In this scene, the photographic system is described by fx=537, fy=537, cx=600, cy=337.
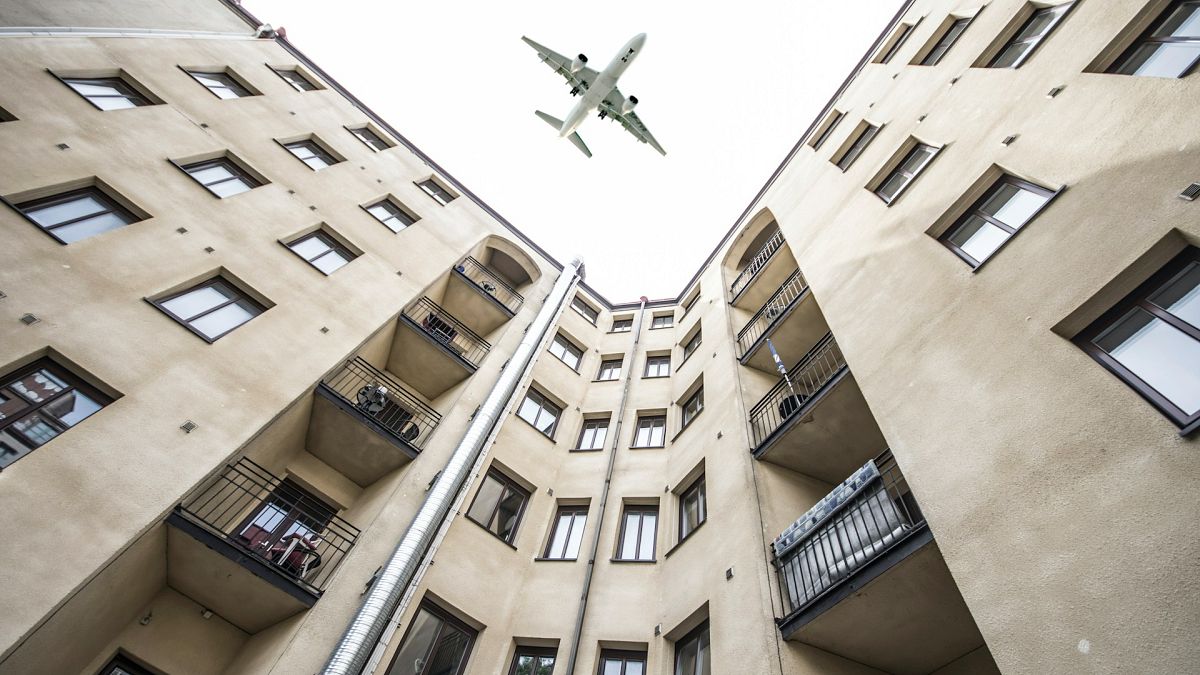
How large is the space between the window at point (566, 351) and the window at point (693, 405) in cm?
472

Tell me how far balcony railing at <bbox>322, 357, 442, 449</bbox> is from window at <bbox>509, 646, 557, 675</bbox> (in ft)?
16.3

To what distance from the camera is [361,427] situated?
11.5 metres

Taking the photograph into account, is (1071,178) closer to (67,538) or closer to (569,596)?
(569,596)

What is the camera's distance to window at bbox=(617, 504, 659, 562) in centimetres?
1282

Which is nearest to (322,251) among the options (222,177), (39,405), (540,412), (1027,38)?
(222,177)

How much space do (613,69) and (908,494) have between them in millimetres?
29478

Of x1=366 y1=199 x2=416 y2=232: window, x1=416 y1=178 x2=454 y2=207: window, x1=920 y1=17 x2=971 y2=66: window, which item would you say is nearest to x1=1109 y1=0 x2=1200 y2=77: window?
x1=920 y1=17 x2=971 y2=66: window

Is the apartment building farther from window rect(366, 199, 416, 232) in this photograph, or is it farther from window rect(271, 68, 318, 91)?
window rect(271, 68, 318, 91)

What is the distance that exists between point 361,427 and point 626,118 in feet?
95.7

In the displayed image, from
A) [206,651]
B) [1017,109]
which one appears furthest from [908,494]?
[206,651]

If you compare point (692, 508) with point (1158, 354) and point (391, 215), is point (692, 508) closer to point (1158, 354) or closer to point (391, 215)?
point (1158, 354)

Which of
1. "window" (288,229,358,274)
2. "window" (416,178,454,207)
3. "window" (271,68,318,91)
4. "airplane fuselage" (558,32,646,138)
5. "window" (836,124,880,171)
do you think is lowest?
"window" (288,229,358,274)

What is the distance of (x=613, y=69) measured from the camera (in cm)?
3145

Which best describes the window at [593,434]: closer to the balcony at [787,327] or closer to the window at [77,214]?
the balcony at [787,327]
